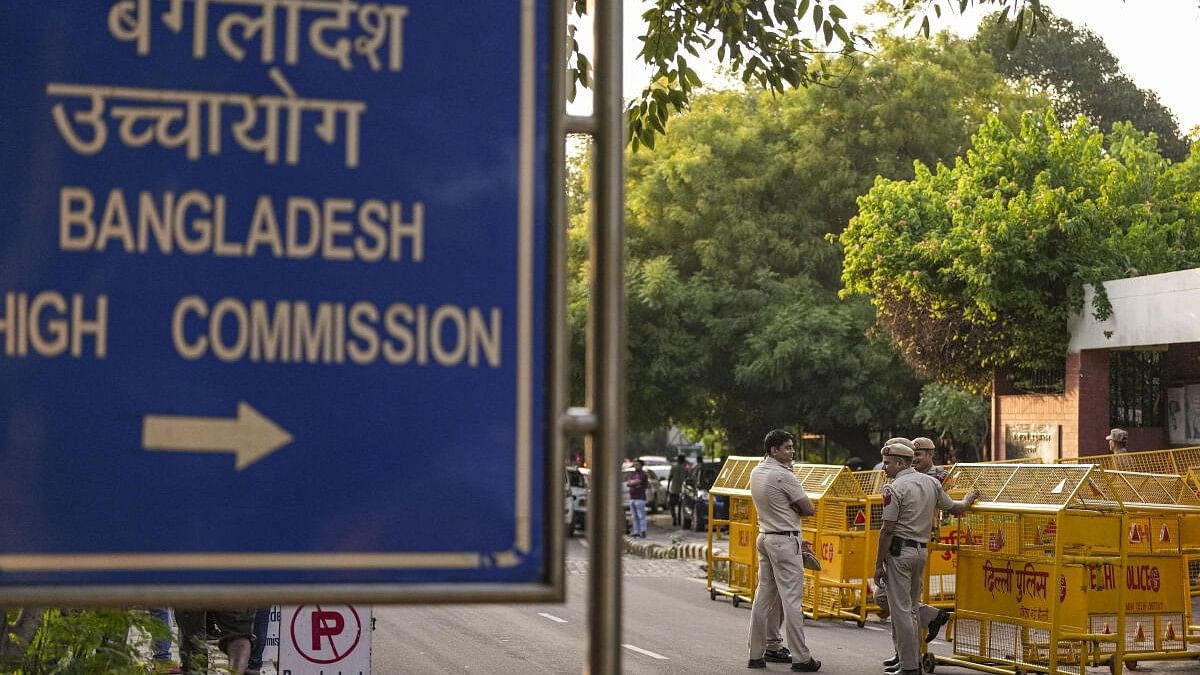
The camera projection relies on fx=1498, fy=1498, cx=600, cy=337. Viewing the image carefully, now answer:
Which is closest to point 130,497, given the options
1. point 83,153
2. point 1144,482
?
point 83,153

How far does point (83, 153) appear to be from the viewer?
2191 mm

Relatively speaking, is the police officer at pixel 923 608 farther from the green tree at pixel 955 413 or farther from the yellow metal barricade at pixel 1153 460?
the green tree at pixel 955 413

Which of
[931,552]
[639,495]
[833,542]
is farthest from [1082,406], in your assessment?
[639,495]

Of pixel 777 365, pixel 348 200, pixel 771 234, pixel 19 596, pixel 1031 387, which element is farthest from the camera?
pixel 771 234

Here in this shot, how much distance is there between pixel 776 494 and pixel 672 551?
1420 centimetres

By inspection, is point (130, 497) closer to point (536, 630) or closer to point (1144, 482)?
point (1144, 482)

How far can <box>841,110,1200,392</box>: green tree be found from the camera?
23078 mm

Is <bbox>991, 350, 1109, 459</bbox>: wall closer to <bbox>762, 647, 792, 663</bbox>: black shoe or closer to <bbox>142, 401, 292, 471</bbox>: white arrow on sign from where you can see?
<bbox>762, 647, 792, 663</bbox>: black shoe

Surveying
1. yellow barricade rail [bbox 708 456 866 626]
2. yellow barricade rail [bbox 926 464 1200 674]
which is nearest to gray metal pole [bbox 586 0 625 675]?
yellow barricade rail [bbox 926 464 1200 674]

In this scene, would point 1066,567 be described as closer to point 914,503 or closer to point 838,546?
point 914,503

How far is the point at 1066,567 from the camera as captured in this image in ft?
35.6

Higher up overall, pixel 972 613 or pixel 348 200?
pixel 348 200

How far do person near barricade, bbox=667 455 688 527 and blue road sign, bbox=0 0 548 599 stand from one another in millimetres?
31436

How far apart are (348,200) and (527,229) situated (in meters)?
0.27
